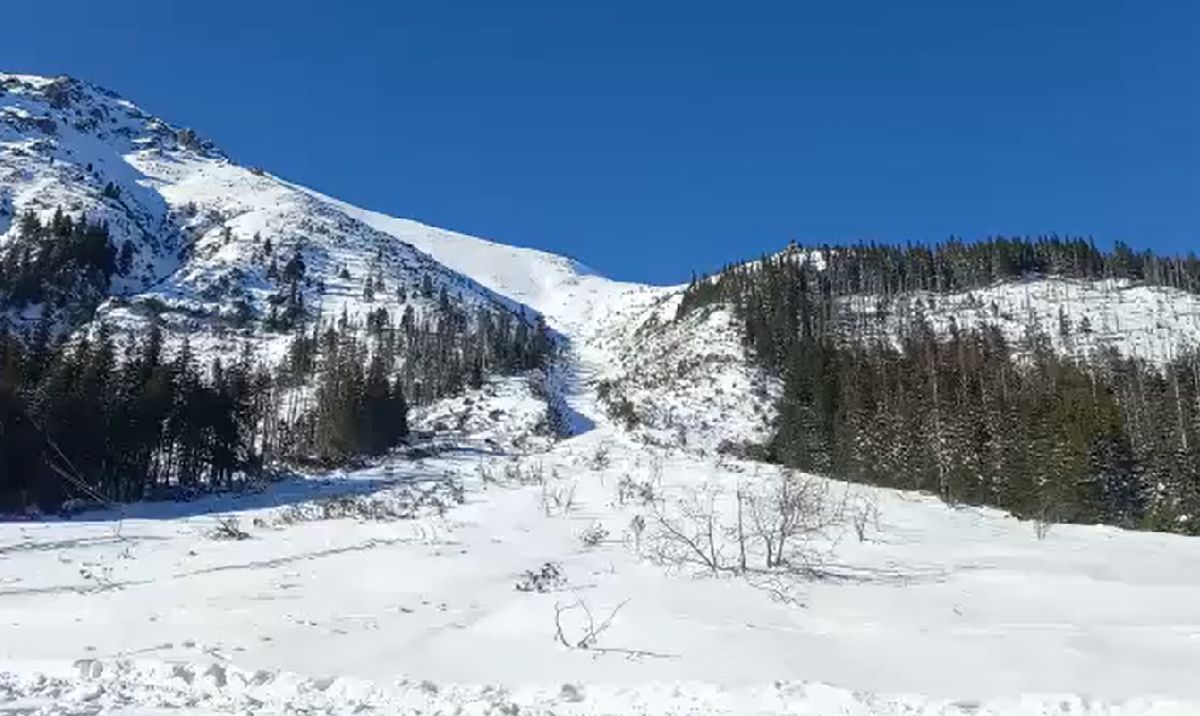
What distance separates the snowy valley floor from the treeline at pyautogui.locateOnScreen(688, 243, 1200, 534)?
644 inches

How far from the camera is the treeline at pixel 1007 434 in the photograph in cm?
4744

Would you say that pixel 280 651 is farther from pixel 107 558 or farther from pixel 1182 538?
pixel 1182 538

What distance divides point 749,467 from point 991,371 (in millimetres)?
37400

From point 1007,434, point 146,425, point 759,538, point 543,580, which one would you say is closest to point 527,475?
point 146,425

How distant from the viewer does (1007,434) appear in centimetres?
5078

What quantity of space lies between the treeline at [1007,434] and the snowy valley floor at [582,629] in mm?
16350

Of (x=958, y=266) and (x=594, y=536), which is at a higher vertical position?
(x=958, y=266)

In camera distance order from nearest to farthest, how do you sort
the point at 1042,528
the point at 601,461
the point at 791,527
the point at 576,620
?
the point at 576,620 < the point at 791,527 < the point at 1042,528 < the point at 601,461

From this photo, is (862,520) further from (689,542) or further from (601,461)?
(601,461)

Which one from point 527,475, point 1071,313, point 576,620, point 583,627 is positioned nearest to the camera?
point 583,627

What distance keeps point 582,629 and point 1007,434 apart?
1769 inches

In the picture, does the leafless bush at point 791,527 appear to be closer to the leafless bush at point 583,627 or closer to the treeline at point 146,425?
the leafless bush at point 583,627

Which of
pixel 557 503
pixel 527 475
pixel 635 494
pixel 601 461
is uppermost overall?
pixel 601 461

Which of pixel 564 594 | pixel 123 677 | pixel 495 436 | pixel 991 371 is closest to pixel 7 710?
pixel 123 677
